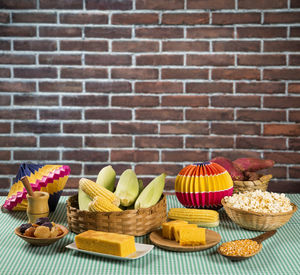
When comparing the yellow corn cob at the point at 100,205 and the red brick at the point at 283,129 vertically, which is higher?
the red brick at the point at 283,129

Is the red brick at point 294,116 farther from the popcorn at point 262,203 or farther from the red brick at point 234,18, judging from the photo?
the popcorn at point 262,203

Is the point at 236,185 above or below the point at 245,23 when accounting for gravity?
below

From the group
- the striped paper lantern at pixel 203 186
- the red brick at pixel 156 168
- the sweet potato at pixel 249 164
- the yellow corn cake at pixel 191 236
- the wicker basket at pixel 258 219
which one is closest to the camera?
the yellow corn cake at pixel 191 236

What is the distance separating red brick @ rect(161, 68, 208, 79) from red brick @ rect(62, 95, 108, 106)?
35 centimetres

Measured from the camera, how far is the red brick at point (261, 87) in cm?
225

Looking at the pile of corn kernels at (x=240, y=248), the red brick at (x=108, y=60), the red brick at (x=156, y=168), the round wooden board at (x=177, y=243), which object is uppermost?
the red brick at (x=108, y=60)

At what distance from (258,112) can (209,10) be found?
61 cm

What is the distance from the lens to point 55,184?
1425 millimetres

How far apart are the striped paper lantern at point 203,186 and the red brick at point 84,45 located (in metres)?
1.11

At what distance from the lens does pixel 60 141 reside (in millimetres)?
2297

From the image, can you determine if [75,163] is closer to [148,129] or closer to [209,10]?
[148,129]

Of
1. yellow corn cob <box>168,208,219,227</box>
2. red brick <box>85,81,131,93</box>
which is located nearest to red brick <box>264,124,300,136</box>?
red brick <box>85,81,131,93</box>

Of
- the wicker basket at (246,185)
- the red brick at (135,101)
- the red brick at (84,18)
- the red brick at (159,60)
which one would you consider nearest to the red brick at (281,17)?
the red brick at (159,60)

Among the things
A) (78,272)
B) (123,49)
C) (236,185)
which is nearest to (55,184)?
(78,272)
